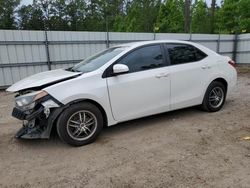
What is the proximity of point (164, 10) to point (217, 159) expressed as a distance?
2385 cm

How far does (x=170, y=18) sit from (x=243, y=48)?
10.3m

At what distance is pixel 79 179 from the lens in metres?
2.97

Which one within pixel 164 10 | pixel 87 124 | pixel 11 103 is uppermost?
pixel 164 10

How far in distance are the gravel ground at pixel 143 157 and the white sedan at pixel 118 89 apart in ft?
0.99

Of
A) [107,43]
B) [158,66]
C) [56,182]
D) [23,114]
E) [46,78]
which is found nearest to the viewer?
[56,182]

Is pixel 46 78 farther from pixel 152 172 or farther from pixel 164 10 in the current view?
pixel 164 10

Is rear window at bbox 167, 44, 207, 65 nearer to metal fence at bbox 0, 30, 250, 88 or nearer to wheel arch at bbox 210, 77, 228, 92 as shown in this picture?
wheel arch at bbox 210, 77, 228, 92

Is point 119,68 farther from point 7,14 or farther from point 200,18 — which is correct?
point 7,14

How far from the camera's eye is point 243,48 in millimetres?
16062

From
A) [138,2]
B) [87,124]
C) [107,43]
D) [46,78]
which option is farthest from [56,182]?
[138,2]

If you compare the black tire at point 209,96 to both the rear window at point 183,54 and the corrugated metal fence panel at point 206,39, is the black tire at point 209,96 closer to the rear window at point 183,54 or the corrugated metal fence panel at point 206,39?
the rear window at point 183,54

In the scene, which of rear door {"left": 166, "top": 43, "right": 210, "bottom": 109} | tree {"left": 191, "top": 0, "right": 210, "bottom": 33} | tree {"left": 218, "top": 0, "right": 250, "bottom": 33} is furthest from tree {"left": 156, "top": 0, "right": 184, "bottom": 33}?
rear door {"left": 166, "top": 43, "right": 210, "bottom": 109}

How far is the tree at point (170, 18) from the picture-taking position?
2467 cm

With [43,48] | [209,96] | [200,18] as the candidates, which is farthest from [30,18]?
[209,96]
